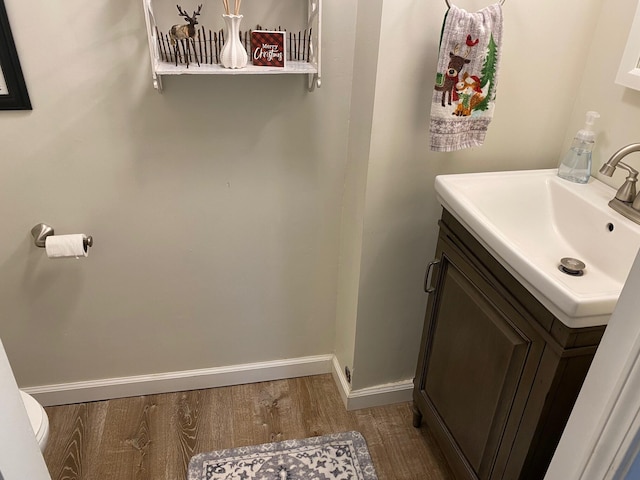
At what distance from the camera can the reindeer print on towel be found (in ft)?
4.19

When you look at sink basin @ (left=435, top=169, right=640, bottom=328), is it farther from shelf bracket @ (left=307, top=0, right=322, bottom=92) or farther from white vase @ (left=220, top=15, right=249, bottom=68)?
white vase @ (left=220, top=15, right=249, bottom=68)

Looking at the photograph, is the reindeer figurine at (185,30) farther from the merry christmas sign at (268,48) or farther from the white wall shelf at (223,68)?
the merry christmas sign at (268,48)

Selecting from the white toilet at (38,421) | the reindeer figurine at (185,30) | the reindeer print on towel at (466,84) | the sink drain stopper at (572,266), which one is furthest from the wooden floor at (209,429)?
the reindeer figurine at (185,30)

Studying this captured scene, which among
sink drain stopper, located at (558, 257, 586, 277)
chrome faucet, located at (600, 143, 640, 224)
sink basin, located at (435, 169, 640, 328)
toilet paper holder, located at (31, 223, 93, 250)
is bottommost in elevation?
toilet paper holder, located at (31, 223, 93, 250)

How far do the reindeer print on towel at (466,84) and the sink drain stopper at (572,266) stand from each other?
0.44m

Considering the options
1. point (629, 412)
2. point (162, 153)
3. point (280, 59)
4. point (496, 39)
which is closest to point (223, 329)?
point (162, 153)

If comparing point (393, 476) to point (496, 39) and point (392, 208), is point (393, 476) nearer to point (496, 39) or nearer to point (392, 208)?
point (392, 208)

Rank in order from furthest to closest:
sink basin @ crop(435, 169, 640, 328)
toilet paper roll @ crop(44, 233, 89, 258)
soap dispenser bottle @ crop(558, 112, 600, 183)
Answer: toilet paper roll @ crop(44, 233, 89, 258) → soap dispenser bottle @ crop(558, 112, 600, 183) → sink basin @ crop(435, 169, 640, 328)

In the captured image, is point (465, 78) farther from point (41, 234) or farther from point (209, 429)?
point (209, 429)

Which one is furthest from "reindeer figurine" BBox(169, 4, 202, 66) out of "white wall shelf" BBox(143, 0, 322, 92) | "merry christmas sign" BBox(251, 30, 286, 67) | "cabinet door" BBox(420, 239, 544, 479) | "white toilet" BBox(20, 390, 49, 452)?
"white toilet" BBox(20, 390, 49, 452)

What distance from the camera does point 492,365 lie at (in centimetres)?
125

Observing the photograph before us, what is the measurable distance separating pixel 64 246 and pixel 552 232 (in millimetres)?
1365

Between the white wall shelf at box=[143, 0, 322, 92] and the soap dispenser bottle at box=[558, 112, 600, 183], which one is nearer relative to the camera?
the white wall shelf at box=[143, 0, 322, 92]

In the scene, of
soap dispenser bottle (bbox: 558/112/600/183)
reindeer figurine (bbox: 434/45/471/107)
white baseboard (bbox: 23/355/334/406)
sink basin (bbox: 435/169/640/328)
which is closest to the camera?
sink basin (bbox: 435/169/640/328)
